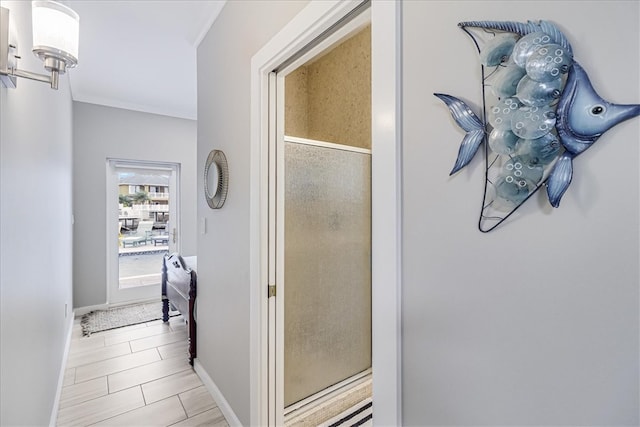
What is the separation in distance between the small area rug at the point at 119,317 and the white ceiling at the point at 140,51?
272cm

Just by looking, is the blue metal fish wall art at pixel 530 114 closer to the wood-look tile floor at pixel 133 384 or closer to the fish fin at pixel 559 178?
the fish fin at pixel 559 178

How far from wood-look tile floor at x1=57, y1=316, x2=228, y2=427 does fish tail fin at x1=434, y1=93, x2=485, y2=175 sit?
2.16 m

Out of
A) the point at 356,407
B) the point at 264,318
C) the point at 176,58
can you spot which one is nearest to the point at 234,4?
the point at 176,58

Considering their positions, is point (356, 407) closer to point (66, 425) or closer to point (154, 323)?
point (66, 425)

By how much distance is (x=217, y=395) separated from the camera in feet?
7.00

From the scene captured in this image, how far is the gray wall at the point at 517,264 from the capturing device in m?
0.47

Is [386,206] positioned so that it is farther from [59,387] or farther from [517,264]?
[59,387]

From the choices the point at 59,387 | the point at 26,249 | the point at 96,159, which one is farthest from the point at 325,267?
the point at 96,159

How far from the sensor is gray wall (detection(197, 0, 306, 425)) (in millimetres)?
1674

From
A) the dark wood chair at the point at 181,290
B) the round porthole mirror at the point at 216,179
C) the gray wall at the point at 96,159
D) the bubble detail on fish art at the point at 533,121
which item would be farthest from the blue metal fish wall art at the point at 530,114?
the gray wall at the point at 96,159

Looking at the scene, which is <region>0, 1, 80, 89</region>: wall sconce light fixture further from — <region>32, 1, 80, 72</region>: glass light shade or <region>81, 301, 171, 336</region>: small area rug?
<region>81, 301, 171, 336</region>: small area rug

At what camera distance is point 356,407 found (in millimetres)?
2113

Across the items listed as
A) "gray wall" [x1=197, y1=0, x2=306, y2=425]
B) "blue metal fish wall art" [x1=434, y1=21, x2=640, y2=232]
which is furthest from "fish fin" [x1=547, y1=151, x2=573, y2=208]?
"gray wall" [x1=197, y1=0, x2=306, y2=425]

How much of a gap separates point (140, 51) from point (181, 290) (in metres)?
2.25
